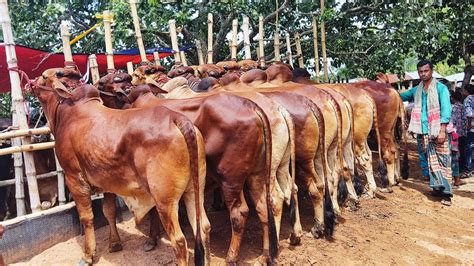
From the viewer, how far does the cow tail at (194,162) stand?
3.71 meters

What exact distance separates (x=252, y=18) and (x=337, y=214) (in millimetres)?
6533

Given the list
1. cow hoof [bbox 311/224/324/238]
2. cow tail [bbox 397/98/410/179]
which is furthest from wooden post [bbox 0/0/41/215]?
cow tail [bbox 397/98/410/179]

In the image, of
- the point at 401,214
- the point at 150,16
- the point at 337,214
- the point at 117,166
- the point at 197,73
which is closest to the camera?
the point at 117,166

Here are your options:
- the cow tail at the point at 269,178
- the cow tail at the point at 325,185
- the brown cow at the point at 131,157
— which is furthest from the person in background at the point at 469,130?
the brown cow at the point at 131,157

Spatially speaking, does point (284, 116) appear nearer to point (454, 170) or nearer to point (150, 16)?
point (454, 170)

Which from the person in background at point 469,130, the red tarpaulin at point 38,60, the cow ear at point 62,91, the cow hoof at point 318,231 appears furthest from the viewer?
the person in background at point 469,130

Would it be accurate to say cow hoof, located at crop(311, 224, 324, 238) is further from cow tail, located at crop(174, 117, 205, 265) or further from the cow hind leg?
the cow hind leg

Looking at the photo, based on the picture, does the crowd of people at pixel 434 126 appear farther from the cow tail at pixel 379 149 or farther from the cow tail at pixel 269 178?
the cow tail at pixel 269 178

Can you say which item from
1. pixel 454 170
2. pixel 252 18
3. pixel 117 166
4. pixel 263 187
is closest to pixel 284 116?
pixel 263 187

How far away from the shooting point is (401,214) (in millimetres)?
6047

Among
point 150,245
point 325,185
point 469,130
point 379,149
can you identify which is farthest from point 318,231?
point 469,130

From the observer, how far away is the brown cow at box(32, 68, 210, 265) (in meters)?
3.72

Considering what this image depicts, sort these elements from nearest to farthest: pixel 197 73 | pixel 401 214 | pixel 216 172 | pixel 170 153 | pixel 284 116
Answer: pixel 170 153 < pixel 216 172 < pixel 284 116 < pixel 401 214 < pixel 197 73

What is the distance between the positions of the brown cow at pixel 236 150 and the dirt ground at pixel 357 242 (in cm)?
45
